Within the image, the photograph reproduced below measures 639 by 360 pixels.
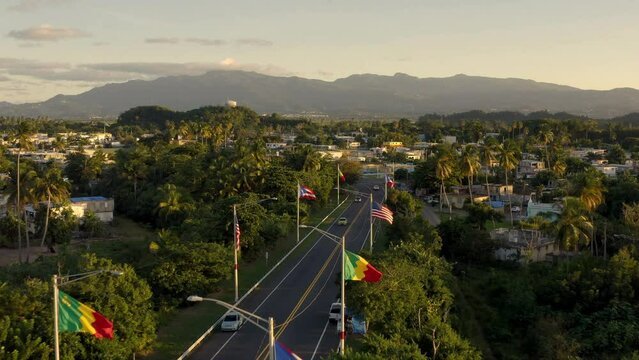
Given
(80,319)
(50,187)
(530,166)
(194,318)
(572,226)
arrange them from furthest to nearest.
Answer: (530,166), (50,187), (572,226), (194,318), (80,319)

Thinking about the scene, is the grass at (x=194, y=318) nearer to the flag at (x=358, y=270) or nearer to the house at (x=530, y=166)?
the flag at (x=358, y=270)

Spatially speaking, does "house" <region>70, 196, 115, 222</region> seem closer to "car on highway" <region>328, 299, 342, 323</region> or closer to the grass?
the grass

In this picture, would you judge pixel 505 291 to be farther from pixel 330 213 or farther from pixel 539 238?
pixel 330 213

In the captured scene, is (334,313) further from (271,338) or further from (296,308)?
(271,338)

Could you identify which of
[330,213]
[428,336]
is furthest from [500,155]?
[428,336]

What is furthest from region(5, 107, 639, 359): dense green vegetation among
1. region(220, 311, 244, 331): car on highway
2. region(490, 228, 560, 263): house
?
region(220, 311, 244, 331): car on highway

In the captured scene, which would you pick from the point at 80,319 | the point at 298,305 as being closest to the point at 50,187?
the point at 298,305
